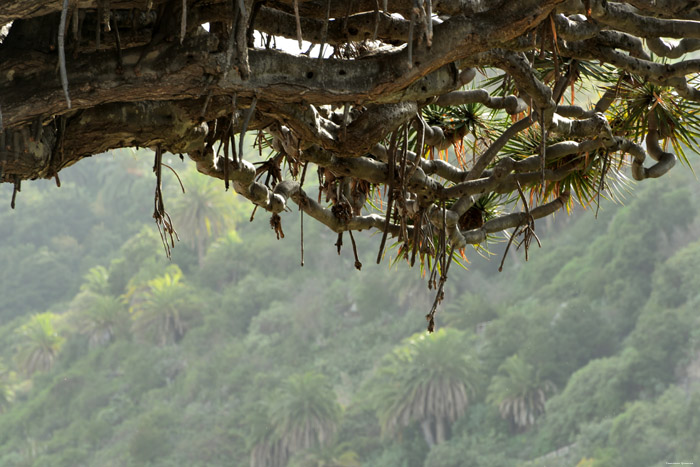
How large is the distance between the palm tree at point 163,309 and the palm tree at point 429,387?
1154cm

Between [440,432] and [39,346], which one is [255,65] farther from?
[39,346]

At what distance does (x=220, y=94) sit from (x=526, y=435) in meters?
33.0

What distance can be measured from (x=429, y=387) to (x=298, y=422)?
5163mm

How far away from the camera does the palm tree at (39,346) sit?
4138 centimetres

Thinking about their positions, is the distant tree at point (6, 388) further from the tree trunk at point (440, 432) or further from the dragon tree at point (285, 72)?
the dragon tree at point (285, 72)

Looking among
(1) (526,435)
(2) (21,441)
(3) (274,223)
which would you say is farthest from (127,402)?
(3) (274,223)

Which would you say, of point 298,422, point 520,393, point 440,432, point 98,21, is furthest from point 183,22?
point 440,432

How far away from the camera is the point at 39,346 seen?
138 ft

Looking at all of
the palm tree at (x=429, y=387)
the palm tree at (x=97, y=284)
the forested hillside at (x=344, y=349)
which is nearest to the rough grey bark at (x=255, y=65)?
the forested hillside at (x=344, y=349)

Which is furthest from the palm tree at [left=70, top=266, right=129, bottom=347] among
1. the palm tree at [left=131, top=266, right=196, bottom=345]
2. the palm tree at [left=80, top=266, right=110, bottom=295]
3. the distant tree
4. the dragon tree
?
the dragon tree

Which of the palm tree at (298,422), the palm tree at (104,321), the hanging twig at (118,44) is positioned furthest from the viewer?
the palm tree at (104,321)

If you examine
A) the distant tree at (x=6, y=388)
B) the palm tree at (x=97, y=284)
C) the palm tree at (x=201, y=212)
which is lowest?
the distant tree at (x=6, y=388)

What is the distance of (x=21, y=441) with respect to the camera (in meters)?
39.7

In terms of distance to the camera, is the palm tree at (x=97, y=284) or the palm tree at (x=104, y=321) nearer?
the palm tree at (x=104, y=321)
